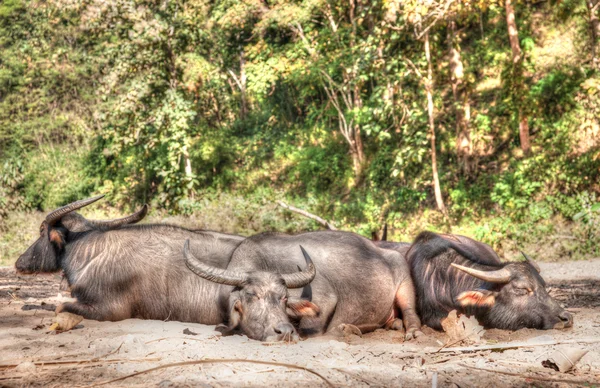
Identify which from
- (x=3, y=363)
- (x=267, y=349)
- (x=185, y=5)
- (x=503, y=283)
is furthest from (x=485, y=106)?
(x=3, y=363)

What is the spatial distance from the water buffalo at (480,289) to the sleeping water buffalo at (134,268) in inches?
58.5

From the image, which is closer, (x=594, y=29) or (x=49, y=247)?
(x=49, y=247)

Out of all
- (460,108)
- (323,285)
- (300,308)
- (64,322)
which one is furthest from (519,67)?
(64,322)

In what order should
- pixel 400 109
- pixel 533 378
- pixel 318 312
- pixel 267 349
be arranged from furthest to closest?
1. pixel 400 109
2. pixel 318 312
3. pixel 267 349
4. pixel 533 378

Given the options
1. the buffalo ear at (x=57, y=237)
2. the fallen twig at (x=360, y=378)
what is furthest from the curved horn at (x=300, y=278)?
the buffalo ear at (x=57, y=237)

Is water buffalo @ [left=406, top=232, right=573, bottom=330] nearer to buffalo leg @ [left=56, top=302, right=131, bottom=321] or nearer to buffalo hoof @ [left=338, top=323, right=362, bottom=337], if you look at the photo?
buffalo hoof @ [left=338, top=323, right=362, bottom=337]

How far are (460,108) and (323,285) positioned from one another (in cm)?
985

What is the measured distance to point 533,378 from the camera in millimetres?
3922

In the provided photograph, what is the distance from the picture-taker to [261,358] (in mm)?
4168

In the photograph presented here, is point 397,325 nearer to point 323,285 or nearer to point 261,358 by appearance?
point 323,285

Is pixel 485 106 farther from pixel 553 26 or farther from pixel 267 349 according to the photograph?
pixel 267 349

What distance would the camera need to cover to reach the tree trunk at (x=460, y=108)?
1471 centimetres

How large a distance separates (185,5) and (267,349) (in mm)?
16945

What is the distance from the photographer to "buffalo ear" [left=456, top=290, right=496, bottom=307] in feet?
19.2
